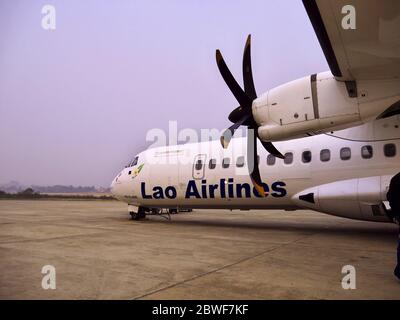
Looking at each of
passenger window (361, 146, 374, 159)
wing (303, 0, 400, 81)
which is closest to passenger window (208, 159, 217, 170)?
passenger window (361, 146, 374, 159)

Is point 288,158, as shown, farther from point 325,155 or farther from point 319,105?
point 319,105

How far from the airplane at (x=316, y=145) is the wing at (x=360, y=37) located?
0.06ft

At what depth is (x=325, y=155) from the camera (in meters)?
11.3

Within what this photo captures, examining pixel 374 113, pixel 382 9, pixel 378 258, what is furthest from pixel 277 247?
pixel 382 9

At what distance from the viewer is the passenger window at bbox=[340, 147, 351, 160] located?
10.7 m

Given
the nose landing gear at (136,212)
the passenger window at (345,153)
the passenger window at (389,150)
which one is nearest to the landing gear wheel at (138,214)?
the nose landing gear at (136,212)

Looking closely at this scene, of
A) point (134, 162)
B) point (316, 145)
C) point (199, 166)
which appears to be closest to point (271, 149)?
point (316, 145)

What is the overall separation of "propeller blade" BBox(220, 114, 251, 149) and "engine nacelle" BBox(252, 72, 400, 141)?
40.3 inches

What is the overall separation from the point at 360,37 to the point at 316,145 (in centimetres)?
577

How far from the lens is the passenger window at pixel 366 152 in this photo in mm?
10378

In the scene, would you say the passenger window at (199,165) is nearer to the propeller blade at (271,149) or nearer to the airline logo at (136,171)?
the airline logo at (136,171)

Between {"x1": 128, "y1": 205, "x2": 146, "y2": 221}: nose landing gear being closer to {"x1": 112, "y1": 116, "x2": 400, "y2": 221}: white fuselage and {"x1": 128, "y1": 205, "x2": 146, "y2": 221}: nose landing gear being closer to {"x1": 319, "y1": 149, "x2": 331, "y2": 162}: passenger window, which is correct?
{"x1": 112, "y1": 116, "x2": 400, "y2": 221}: white fuselage
